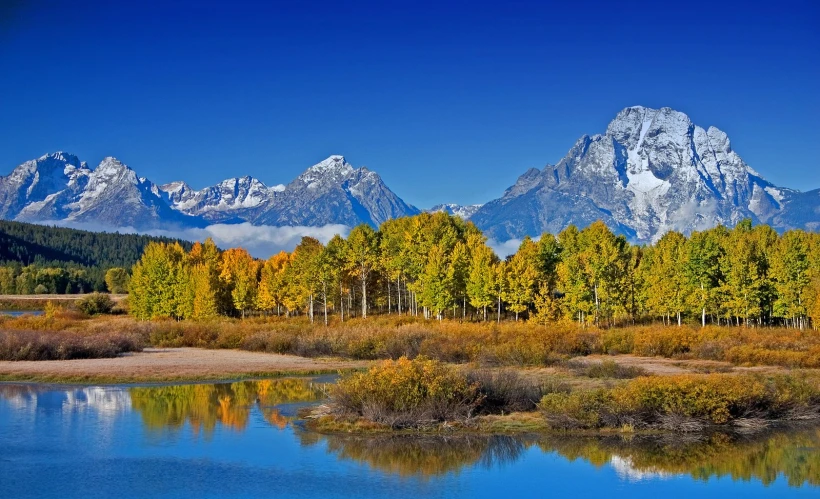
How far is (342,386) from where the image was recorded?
30.7 meters

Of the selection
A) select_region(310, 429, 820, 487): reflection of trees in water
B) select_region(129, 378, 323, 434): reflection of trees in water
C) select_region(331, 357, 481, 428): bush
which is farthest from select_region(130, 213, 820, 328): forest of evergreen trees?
select_region(310, 429, 820, 487): reflection of trees in water

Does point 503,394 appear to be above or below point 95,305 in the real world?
below

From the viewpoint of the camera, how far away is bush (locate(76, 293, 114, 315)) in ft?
362

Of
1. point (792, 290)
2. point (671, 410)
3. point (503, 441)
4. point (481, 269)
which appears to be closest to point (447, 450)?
point (503, 441)

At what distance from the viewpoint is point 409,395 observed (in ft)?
96.9

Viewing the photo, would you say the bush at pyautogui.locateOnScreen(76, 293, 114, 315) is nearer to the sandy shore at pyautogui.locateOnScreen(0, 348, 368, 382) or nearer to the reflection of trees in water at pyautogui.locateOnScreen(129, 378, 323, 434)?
the sandy shore at pyautogui.locateOnScreen(0, 348, 368, 382)

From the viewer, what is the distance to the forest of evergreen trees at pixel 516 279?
7612 centimetres

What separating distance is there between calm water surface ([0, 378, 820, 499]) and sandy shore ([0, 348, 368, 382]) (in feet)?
39.5

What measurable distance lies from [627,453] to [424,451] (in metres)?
6.80

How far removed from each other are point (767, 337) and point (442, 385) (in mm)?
36225

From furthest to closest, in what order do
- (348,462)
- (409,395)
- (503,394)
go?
(503,394)
(409,395)
(348,462)

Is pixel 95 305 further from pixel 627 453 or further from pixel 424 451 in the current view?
pixel 627 453

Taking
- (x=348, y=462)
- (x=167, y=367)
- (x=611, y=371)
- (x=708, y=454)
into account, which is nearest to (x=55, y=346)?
(x=167, y=367)

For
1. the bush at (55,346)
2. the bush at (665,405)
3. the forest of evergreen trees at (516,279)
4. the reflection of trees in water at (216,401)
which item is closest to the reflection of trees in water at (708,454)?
the bush at (665,405)
